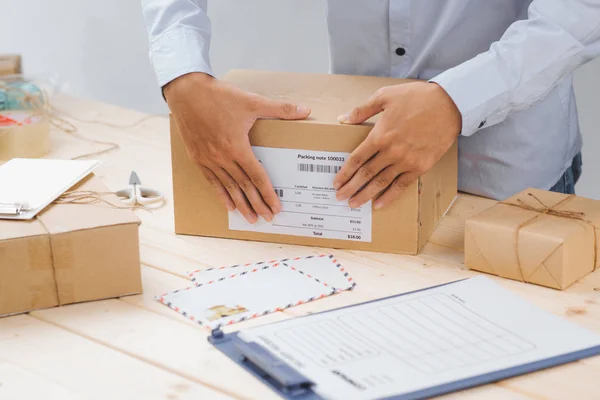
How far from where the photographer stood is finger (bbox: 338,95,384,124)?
118 cm

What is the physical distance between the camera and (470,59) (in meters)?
1.29

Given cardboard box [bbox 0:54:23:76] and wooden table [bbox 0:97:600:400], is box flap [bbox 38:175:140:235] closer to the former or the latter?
wooden table [bbox 0:97:600:400]

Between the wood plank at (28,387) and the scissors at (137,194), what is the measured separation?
546mm

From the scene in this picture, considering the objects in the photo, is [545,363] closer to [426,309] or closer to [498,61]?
[426,309]

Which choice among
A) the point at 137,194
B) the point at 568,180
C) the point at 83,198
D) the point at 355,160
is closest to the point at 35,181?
the point at 83,198

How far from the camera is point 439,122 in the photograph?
1194 millimetres

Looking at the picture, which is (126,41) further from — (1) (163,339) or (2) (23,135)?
(1) (163,339)

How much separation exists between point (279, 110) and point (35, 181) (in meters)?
0.38

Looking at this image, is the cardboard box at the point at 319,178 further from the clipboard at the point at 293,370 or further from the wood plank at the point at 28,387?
the wood plank at the point at 28,387

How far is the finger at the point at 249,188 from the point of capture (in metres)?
1.28

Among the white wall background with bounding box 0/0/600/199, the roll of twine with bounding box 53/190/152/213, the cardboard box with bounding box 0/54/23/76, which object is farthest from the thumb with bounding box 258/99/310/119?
the white wall background with bounding box 0/0/600/199

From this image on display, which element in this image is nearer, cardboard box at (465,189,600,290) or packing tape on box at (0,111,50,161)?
cardboard box at (465,189,600,290)

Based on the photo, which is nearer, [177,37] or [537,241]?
[537,241]

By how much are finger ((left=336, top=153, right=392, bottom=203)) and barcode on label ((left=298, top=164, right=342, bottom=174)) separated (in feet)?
0.09
